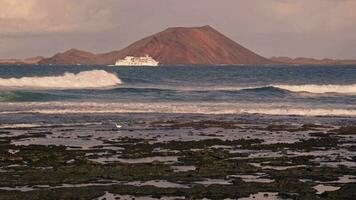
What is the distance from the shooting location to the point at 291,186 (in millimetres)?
16094

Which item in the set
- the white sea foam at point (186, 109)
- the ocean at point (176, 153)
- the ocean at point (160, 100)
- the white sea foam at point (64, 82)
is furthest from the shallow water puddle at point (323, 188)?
the white sea foam at point (64, 82)

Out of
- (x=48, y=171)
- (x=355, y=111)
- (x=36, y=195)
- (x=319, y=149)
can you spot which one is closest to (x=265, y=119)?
(x=355, y=111)

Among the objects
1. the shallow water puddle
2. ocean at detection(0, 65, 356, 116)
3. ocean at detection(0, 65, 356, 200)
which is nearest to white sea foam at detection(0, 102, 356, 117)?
ocean at detection(0, 65, 356, 116)

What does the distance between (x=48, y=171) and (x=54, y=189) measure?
9.04 feet

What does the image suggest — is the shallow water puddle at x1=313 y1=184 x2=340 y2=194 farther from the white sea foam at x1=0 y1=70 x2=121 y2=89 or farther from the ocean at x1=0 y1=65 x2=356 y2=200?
the white sea foam at x1=0 y1=70 x2=121 y2=89

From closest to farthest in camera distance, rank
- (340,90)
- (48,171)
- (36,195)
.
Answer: (36,195) < (48,171) < (340,90)

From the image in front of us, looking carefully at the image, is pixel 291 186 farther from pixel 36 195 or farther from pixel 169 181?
pixel 36 195

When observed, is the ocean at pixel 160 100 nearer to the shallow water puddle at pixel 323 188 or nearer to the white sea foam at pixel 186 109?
the white sea foam at pixel 186 109

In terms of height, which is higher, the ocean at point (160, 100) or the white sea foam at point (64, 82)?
the white sea foam at point (64, 82)

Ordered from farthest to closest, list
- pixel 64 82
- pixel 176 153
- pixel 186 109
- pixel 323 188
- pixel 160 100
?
pixel 64 82 → pixel 160 100 → pixel 186 109 → pixel 176 153 → pixel 323 188

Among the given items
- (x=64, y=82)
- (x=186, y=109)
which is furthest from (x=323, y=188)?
(x=64, y=82)

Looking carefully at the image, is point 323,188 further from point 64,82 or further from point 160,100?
point 64,82

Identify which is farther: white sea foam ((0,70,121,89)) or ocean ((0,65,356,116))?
white sea foam ((0,70,121,89))

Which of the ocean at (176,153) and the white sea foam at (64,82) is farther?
the white sea foam at (64,82)
